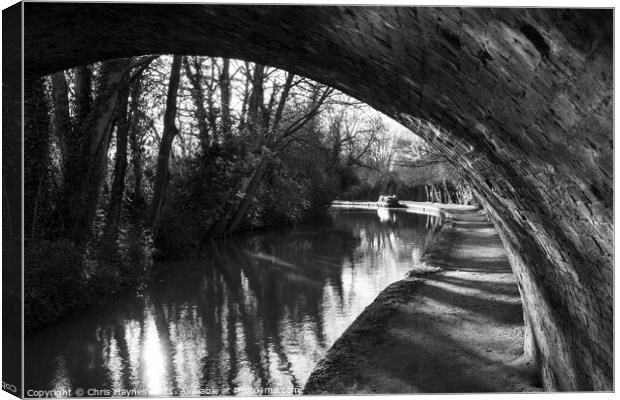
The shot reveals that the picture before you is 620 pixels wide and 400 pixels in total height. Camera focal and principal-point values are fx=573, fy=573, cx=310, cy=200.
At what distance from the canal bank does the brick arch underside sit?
2.92 ft

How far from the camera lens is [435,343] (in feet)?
19.0

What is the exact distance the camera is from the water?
615 centimetres

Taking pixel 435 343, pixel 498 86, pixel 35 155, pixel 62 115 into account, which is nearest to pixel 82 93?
pixel 62 115

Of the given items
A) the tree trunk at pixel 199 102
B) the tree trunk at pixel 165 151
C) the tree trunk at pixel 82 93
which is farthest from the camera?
the tree trunk at pixel 199 102

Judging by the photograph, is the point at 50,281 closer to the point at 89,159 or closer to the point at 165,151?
the point at 89,159

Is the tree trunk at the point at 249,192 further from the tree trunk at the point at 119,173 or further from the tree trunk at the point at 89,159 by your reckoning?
the tree trunk at the point at 89,159

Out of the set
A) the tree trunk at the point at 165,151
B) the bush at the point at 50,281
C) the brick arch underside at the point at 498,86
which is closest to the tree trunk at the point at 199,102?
the tree trunk at the point at 165,151

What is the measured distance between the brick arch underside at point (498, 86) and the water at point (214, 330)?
206 centimetres

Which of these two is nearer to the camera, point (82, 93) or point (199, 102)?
point (82, 93)

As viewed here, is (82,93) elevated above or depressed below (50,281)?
above

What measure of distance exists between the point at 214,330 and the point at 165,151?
24.2ft

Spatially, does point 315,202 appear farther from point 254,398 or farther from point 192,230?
point 254,398

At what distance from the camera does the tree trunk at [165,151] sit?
46.8 ft

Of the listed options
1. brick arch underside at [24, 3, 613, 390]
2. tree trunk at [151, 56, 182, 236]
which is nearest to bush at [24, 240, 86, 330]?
brick arch underside at [24, 3, 613, 390]
